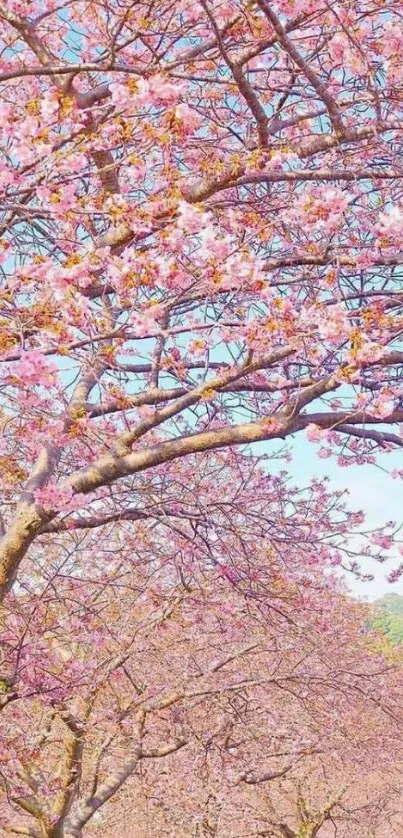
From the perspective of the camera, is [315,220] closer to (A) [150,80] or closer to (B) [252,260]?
(B) [252,260]

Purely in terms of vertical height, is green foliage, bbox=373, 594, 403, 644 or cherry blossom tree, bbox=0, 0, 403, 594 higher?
green foliage, bbox=373, 594, 403, 644

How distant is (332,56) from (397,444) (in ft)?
8.21

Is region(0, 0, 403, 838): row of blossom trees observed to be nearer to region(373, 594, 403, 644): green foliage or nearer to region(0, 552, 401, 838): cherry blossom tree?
region(0, 552, 401, 838): cherry blossom tree

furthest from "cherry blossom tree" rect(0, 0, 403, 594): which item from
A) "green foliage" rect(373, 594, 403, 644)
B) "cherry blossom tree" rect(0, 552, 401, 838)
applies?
"green foliage" rect(373, 594, 403, 644)

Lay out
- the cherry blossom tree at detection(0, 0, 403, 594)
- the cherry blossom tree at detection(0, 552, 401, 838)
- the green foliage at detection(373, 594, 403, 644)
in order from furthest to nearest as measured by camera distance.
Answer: the green foliage at detection(373, 594, 403, 644)
the cherry blossom tree at detection(0, 552, 401, 838)
the cherry blossom tree at detection(0, 0, 403, 594)

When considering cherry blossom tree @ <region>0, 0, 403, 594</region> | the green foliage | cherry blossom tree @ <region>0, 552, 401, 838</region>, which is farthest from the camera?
the green foliage

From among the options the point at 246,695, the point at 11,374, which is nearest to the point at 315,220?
the point at 11,374

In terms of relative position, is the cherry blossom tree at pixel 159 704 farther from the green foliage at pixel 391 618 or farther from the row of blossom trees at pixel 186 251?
the green foliage at pixel 391 618

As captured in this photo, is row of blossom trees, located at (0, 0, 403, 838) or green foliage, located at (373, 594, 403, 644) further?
green foliage, located at (373, 594, 403, 644)

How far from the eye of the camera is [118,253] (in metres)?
4.98

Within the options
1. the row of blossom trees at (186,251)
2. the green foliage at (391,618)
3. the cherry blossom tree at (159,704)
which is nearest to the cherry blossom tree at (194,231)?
the row of blossom trees at (186,251)

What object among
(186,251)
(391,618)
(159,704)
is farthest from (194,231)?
(391,618)

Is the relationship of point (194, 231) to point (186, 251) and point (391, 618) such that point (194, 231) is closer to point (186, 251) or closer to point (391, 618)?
point (186, 251)

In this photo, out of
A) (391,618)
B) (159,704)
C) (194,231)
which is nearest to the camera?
(194,231)
